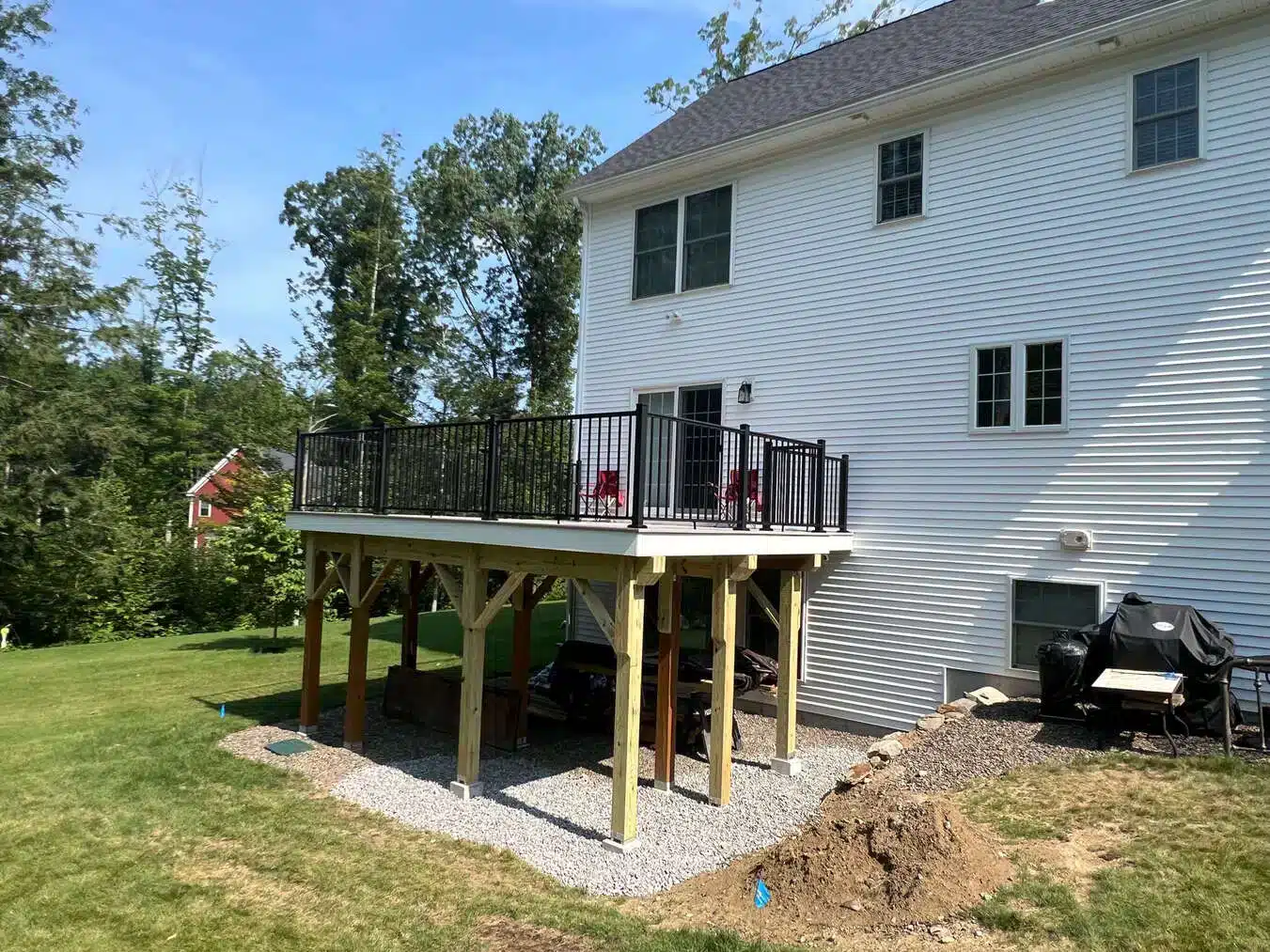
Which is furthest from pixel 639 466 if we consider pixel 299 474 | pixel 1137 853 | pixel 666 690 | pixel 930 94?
pixel 930 94

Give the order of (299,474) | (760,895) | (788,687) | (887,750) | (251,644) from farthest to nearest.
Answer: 1. (251,644)
2. (299,474)
3. (788,687)
4. (887,750)
5. (760,895)

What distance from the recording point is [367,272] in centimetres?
3127

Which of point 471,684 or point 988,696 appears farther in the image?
point 988,696

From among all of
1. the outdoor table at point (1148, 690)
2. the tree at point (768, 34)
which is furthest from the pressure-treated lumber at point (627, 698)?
the tree at point (768, 34)

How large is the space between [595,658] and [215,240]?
3347 centimetres

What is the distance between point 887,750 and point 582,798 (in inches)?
111

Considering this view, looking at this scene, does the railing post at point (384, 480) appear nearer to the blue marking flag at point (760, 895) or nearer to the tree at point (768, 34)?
the blue marking flag at point (760, 895)

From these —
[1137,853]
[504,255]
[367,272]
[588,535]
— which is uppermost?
[504,255]

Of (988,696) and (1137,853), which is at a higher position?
(988,696)

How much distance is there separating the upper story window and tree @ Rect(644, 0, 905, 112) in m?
15.2

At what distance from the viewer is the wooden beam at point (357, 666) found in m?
8.78

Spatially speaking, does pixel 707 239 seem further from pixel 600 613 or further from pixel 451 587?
pixel 600 613

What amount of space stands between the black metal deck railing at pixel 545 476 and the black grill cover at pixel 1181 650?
3202 millimetres

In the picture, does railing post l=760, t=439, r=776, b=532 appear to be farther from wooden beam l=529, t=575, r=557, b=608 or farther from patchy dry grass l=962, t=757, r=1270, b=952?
patchy dry grass l=962, t=757, r=1270, b=952
